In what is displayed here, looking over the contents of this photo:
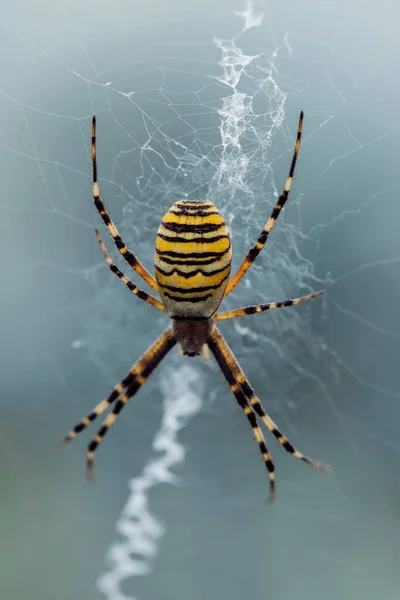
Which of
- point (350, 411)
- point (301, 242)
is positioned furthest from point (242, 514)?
point (301, 242)

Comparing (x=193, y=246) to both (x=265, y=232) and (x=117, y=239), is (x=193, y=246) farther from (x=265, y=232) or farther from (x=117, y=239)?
(x=117, y=239)

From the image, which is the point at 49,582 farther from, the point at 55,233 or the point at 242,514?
the point at 55,233

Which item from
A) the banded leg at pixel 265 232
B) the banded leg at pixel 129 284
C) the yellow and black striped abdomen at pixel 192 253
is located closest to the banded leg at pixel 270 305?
the banded leg at pixel 265 232

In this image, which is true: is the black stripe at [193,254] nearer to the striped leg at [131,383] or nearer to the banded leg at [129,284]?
the banded leg at [129,284]

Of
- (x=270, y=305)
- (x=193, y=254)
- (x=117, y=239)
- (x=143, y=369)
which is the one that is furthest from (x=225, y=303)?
(x=193, y=254)

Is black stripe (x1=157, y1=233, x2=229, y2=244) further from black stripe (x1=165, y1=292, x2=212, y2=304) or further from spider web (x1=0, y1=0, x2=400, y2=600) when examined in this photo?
spider web (x1=0, y1=0, x2=400, y2=600)

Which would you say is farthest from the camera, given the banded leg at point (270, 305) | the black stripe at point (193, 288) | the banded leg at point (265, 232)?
the banded leg at point (270, 305)

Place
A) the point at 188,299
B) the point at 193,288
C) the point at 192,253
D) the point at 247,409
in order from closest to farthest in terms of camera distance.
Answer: the point at 192,253
the point at 193,288
the point at 188,299
the point at 247,409
